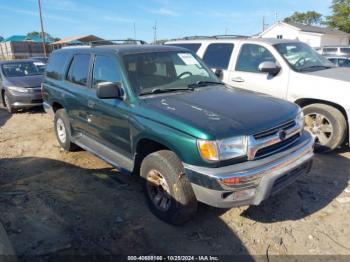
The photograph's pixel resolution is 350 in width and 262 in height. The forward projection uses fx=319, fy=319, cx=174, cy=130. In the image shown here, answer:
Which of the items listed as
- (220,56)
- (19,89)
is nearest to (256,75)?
(220,56)

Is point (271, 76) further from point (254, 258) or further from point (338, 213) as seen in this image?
point (254, 258)

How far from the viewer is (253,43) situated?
6164mm

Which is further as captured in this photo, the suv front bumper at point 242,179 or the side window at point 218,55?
the side window at point 218,55

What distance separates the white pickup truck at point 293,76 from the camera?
512 cm

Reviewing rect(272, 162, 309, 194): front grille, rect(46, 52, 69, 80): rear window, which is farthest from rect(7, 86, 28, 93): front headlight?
rect(272, 162, 309, 194): front grille

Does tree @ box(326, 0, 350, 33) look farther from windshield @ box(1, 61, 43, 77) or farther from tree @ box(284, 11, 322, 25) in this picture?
windshield @ box(1, 61, 43, 77)

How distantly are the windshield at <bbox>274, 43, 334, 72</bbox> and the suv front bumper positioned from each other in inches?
125

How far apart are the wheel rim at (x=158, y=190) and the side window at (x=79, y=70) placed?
199 cm

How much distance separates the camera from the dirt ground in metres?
3.15

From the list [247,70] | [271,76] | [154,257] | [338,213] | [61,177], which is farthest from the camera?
[247,70]

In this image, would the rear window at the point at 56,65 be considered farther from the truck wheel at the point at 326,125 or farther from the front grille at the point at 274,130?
the truck wheel at the point at 326,125

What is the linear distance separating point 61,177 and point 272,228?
311 centimetres

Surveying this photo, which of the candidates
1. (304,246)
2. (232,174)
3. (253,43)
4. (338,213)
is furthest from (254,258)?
(253,43)

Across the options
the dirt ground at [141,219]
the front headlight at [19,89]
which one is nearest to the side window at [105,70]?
the dirt ground at [141,219]
